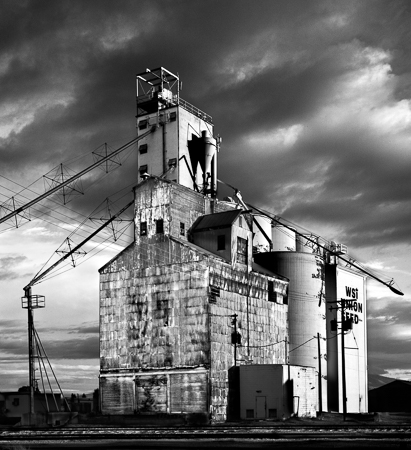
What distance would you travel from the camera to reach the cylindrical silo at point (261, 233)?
2795 inches

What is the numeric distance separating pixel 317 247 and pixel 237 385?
24.1 m

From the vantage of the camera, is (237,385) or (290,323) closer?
(237,385)

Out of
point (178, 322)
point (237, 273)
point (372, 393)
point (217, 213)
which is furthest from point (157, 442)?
point (372, 393)

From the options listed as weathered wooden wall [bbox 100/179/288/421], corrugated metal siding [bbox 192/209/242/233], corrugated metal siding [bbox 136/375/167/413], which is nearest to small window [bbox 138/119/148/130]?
weathered wooden wall [bbox 100/179/288/421]

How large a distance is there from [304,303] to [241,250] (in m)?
9.32

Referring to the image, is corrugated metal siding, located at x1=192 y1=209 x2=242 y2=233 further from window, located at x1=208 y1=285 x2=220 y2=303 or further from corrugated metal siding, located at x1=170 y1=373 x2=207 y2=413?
corrugated metal siding, located at x1=170 y1=373 x2=207 y2=413

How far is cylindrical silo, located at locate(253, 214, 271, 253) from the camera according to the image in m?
71.0

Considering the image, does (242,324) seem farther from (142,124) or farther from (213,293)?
(142,124)

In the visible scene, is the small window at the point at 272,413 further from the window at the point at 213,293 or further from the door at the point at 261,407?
the window at the point at 213,293

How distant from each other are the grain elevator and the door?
0.25 ft

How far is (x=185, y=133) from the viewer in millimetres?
68250

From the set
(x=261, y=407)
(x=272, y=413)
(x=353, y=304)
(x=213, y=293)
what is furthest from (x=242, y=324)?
(x=353, y=304)

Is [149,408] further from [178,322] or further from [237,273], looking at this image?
[237,273]

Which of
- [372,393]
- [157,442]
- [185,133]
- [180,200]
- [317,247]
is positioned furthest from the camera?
[372,393]
